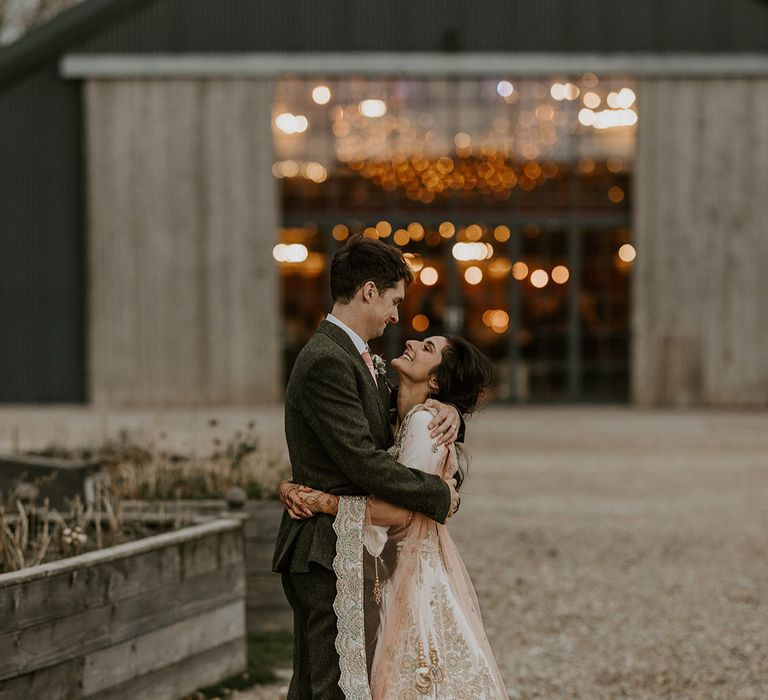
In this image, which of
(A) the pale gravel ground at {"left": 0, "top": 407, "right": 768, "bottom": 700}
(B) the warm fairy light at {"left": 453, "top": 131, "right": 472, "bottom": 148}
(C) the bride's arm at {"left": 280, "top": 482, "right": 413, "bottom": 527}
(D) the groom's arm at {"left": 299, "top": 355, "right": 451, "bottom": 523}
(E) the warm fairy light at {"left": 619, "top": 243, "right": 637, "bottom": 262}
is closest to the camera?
(D) the groom's arm at {"left": 299, "top": 355, "right": 451, "bottom": 523}

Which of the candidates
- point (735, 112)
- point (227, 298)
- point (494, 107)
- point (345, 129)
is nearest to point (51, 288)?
point (227, 298)

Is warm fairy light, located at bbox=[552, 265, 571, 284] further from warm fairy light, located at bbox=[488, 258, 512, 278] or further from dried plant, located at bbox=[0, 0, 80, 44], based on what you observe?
dried plant, located at bbox=[0, 0, 80, 44]

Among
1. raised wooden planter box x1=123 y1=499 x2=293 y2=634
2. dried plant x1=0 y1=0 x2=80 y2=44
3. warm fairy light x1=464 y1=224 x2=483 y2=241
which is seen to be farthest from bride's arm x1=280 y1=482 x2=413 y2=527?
dried plant x1=0 y1=0 x2=80 y2=44

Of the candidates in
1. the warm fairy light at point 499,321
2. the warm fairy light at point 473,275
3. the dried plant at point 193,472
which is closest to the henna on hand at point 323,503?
the dried plant at point 193,472

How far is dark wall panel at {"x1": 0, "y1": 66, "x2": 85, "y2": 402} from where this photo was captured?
18.0 m

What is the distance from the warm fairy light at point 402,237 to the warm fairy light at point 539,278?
1.94 metres

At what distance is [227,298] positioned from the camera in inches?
703

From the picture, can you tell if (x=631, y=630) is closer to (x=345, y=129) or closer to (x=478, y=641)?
(x=478, y=641)

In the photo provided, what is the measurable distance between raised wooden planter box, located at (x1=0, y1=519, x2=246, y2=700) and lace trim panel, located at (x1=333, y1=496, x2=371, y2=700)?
117 centimetres

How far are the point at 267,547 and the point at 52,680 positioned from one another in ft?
5.87

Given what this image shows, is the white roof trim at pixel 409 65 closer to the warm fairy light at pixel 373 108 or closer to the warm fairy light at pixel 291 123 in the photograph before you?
the warm fairy light at pixel 373 108

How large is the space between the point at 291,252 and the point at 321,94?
92.9 inches

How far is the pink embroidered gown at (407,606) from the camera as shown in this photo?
3.45 meters

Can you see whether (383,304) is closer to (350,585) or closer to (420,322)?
(350,585)
